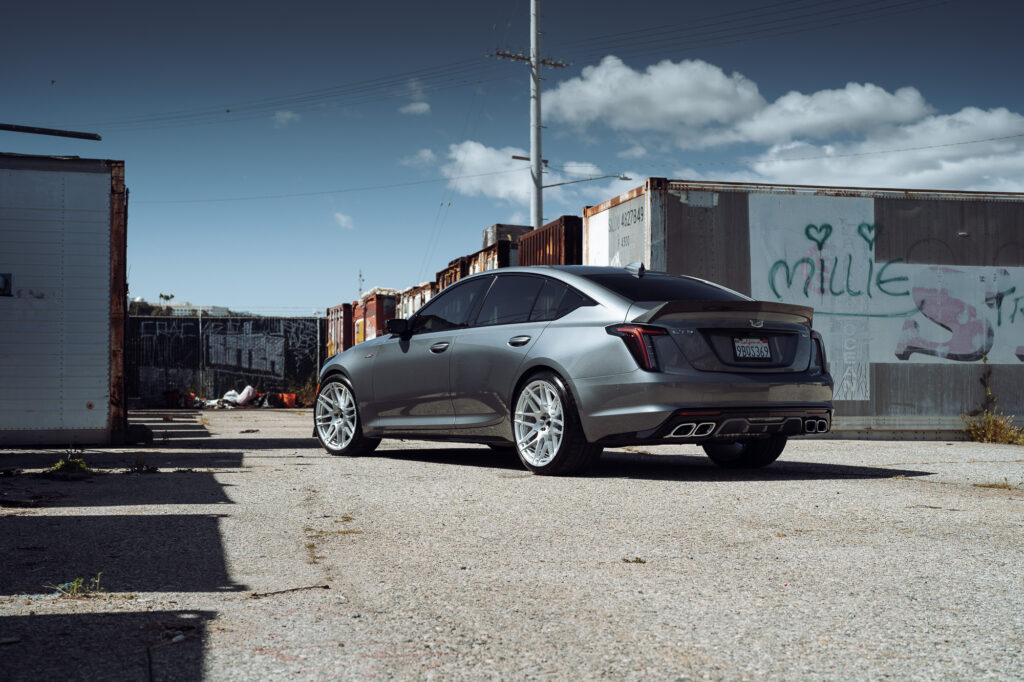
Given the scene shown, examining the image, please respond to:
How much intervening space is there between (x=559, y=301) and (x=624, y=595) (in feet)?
12.3

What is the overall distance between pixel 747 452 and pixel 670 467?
587 millimetres

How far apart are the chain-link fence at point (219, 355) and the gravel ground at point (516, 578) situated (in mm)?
25175

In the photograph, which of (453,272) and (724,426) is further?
(453,272)

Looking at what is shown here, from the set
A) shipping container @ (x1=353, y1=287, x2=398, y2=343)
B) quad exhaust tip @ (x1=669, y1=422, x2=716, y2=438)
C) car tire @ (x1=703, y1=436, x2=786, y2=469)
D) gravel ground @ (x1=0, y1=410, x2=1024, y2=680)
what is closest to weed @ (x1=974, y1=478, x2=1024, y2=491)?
gravel ground @ (x1=0, y1=410, x2=1024, y2=680)

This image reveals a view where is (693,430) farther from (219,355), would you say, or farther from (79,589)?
(219,355)

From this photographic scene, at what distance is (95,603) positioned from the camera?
9.86 ft

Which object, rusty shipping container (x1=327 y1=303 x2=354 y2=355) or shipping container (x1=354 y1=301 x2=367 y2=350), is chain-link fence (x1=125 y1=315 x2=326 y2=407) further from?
shipping container (x1=354 y1=301 x2=367 y2=350)

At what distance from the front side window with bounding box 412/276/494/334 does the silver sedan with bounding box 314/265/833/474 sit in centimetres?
1

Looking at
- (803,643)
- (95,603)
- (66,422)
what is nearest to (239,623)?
(95,603)

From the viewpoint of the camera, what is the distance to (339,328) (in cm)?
3145

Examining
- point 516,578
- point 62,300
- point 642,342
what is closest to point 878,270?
point 642,342

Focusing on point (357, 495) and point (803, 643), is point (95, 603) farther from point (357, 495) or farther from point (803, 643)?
point (357, 495)

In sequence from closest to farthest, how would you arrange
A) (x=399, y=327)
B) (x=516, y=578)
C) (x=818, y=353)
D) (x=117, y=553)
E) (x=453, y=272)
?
1. (x=516, y=578)
2. (x=117, y=553)
3. (x=818, y=353)
4. (x=399, y=327)
5. (x=453, y=272)

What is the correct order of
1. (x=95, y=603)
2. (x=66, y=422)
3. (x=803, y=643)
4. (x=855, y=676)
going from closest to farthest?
(x=855, y=676) → (x=803, y=643) → (x=95, y=603) → (x=66, y=422)
